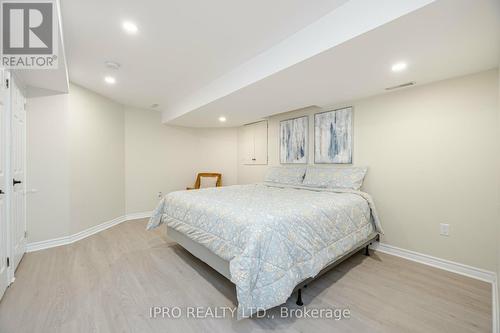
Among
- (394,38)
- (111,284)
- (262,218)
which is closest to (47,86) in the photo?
(111,284)

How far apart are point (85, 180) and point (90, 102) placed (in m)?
1.29

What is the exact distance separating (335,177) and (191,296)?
2.39 metres

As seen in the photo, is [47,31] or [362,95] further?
[362,95]

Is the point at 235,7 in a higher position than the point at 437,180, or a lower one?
higher

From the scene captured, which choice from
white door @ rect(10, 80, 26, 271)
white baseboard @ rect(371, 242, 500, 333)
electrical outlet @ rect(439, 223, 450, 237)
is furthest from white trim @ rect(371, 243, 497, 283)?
white door @ rect(10, 80, 26, 271)

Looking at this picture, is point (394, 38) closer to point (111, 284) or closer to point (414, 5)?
point (414, 5)

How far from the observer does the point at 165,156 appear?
483 cm

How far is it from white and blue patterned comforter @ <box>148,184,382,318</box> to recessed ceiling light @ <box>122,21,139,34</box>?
1777 mm

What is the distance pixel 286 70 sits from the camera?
81.5 inches

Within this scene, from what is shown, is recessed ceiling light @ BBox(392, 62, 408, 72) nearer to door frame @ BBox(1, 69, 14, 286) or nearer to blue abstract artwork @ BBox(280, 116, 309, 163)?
blue abstract artwork @ BBox(280, 116, 309, 163)

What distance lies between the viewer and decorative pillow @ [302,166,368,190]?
2.88 m

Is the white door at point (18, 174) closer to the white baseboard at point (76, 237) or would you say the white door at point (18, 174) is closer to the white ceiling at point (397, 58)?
the white baseboard at point (76, 237)

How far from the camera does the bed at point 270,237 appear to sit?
147 centimetres

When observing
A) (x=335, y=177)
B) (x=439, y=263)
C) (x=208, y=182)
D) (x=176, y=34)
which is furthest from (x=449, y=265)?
(x=208, y=182)
